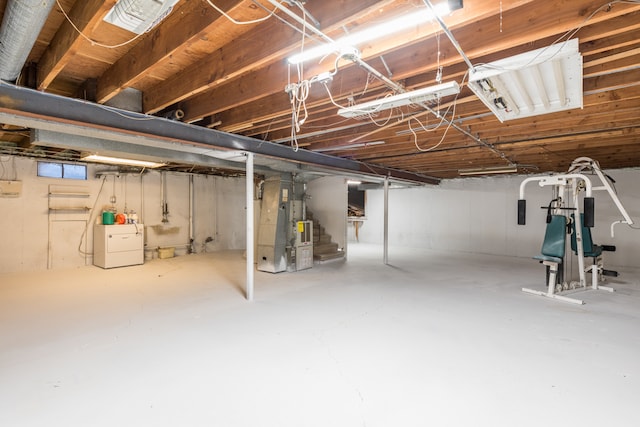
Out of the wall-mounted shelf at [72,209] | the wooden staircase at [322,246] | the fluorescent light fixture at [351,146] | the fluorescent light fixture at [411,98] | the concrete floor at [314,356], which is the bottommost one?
the concrete floor at [314,356]

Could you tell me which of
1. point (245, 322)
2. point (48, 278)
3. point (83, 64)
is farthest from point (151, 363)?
point (48, 278)

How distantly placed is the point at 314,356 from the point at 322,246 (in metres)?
4.58

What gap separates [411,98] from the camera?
91.7 inches

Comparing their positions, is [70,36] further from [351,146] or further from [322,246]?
[322,246]

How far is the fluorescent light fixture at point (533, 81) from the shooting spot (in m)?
1.80

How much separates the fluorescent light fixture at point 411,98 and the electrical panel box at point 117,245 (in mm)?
5572

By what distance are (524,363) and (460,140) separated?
295cm

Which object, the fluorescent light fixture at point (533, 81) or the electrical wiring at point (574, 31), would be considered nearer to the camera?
the electrical wiring at point (574, 31)

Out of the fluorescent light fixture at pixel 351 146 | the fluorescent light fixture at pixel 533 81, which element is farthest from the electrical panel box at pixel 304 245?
the fluorescent light fixture at pixel 533 81

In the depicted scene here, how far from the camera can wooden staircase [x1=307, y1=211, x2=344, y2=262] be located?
268 inches

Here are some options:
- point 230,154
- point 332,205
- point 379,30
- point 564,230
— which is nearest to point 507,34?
point 379,30

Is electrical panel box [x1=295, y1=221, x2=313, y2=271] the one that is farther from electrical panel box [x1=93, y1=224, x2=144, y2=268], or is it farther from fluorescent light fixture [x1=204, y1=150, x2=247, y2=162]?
electrical panel box [x1=93, y1=224, x2=144, y2=268]

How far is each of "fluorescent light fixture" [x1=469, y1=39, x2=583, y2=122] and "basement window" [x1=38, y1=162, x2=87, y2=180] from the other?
7.35 m

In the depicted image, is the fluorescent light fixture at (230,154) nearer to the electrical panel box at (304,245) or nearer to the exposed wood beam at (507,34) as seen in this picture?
the exposed wood beam at (507,34)
